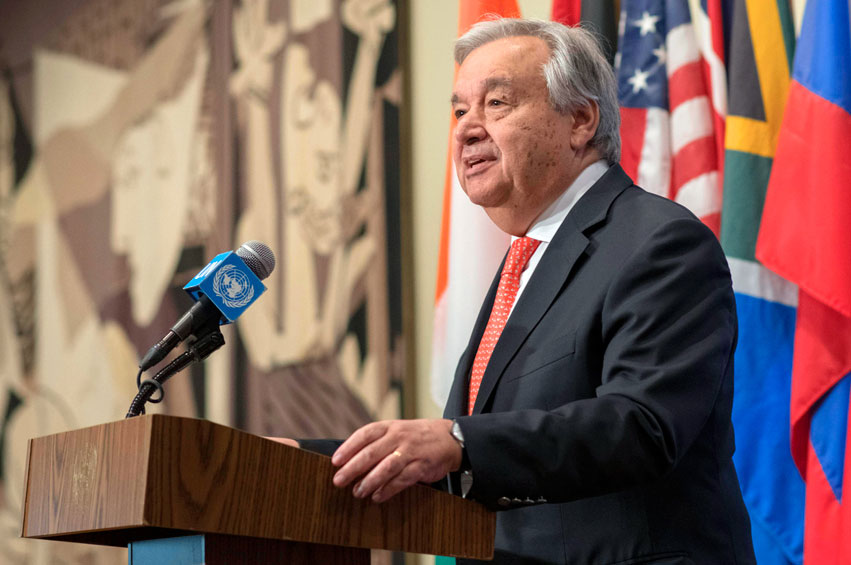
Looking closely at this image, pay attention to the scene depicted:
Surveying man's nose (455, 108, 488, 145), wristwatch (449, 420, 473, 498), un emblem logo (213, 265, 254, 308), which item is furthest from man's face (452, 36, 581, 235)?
wristwatch (449, 420, 473, 498)

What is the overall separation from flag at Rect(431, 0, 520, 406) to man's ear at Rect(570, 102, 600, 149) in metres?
1.01

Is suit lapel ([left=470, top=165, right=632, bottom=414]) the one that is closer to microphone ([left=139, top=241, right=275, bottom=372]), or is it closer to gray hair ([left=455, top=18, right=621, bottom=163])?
gray hair ([left=455, top=18, right=621, bottom=163])

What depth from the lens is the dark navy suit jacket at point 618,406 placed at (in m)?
1.34

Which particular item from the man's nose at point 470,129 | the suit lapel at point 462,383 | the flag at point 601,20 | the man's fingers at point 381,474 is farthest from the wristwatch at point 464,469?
the flag at point 601,20

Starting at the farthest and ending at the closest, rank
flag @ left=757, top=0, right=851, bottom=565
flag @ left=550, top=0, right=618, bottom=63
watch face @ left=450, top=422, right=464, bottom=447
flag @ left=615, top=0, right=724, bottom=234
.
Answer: flag @ left=550, top=0, right=618, bottom=63 → flag @ left=615, top=0, right=724, bottom=234 → flag @ left=757, top=0, right=851, bottom=565 → watch face @ left=450, top=422, right=464, bottom=447

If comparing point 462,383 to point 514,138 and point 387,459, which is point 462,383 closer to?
point 514,138

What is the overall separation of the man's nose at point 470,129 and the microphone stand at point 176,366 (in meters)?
0.89

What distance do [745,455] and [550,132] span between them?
1064 millimetres

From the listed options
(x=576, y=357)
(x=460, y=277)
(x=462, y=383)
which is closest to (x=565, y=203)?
(x=462, y=383)

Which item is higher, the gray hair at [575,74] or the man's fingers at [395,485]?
the gray hair at [575,74]

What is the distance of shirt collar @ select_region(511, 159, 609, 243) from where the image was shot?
2.03 meters

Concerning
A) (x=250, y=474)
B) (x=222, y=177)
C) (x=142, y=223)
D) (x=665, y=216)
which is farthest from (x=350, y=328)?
(x=250, y=474)

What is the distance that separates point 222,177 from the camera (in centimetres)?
416

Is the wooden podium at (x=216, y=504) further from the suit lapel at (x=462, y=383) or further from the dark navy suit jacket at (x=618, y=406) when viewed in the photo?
the suit lapel at (x=462, y=383)
